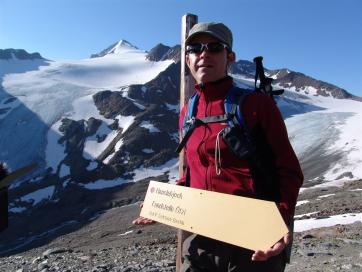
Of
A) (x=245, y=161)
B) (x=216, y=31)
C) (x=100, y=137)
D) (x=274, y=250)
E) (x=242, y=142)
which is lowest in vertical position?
(x=100, y=137)

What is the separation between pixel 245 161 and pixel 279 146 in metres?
0.21

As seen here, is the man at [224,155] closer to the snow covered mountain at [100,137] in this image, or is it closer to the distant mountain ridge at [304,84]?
the snow covered mountain at [100,137]

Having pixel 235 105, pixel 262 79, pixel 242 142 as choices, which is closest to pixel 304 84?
pixel 262 79

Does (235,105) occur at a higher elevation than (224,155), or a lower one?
higher

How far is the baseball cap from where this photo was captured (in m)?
3.00

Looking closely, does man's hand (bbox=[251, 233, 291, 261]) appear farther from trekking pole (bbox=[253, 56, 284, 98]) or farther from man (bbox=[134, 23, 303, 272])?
trekking pole (bbox=[253, 56, 284, 98])

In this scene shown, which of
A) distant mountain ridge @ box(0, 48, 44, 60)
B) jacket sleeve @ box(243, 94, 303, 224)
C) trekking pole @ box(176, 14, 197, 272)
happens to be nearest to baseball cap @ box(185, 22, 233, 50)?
jacket sleeve @ box(243, 94, 303, 224)

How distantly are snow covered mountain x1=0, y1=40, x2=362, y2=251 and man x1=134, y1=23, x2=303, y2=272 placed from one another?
50.8 metres

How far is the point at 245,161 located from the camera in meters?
2.71

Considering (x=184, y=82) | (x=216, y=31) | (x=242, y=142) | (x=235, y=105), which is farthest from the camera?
(x=184, y=82)

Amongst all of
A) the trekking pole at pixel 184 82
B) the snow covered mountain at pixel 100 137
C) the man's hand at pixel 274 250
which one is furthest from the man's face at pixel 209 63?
the snow covered mountain at pixel 100 137

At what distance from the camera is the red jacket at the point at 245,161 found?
2656mm

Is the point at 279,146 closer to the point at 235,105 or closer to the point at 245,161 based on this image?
the point at 245,161

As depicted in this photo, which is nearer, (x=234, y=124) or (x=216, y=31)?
(x=234, y=124)
